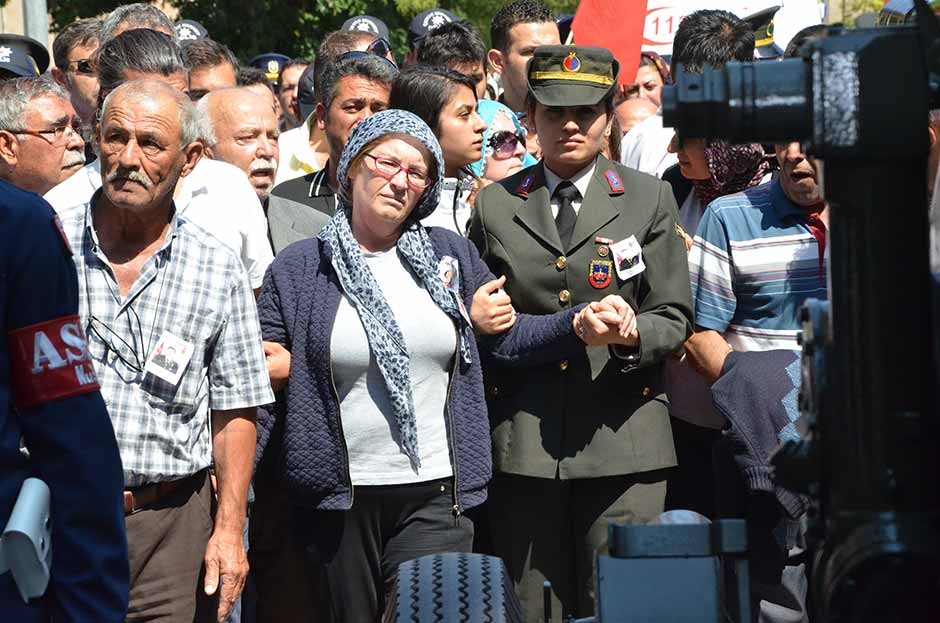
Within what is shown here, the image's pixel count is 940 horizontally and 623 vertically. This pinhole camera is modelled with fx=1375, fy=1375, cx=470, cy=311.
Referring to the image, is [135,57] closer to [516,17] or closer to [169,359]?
[169,359]

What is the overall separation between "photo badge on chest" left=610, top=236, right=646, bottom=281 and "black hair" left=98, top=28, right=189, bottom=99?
201 centimetres

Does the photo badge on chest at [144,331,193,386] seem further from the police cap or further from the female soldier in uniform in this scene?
the police cap

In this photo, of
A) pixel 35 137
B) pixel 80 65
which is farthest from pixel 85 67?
pixel 35 137

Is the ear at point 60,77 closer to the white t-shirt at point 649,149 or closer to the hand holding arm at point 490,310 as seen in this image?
the white t-shirt at point 649,149

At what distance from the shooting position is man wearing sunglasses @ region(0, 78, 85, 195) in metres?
5.27

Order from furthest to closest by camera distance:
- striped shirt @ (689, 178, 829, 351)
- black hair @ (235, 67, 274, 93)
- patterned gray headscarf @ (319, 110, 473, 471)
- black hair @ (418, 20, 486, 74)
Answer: black hair @ (235, 67, 274, 93) < black hair @ (418, 20, 486, 74) < striped shirt @ (689, 178, 829, 351) < patterned gray headscarf @ (319, 110, 473, 471)

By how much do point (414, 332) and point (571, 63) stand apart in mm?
1183

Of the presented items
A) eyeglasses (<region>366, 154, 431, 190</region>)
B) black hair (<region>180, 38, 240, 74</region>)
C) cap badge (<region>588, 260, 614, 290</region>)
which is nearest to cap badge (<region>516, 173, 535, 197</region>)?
cap badge (<region>588, 260, 614, 290</region>)

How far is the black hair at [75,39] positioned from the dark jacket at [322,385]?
347 centimetres

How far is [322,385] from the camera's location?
430 cm

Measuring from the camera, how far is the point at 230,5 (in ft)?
56.9

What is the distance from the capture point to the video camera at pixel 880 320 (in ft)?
4.07

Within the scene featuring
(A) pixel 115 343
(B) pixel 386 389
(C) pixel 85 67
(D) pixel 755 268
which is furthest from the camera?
(C) pixel 85 67

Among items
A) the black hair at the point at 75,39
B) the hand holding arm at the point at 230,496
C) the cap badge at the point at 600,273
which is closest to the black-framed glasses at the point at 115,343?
the hand holding arm at the point at 230,496
